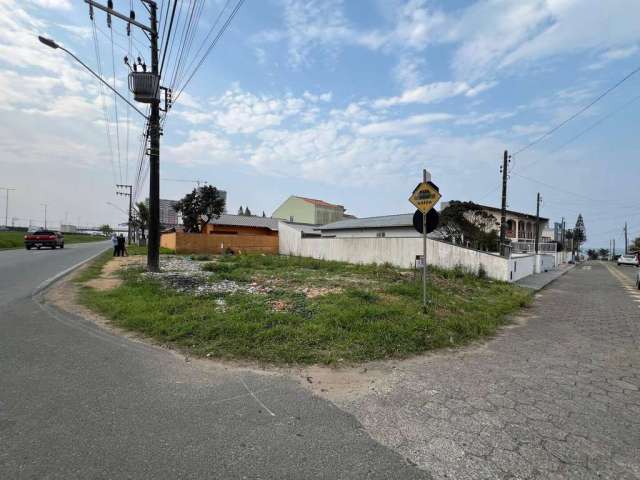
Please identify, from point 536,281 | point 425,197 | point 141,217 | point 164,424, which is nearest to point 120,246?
point 425,197

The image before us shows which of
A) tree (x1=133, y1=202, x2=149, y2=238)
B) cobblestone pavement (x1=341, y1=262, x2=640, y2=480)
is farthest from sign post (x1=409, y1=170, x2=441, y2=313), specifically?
tree (x1=133, y1=202, x2=149, y2=238)

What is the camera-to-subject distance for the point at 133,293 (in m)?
8.60

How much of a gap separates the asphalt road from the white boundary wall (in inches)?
633

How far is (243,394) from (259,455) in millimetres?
1090

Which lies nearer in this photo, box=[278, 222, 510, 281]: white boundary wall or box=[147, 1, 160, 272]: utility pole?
box=[147, 1, 160, 272]: utility pole

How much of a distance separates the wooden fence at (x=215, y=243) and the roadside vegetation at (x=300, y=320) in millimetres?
21347

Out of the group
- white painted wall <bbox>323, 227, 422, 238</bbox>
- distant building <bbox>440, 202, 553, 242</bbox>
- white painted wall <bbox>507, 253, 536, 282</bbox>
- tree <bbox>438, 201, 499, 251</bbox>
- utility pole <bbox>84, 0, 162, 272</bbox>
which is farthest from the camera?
distant building <bbox>440, 202, 553, 242</bbox>

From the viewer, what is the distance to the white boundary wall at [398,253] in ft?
56.9

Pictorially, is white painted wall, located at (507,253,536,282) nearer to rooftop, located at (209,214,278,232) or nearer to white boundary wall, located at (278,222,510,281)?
white boundary wall, located at (278,222,510,281)

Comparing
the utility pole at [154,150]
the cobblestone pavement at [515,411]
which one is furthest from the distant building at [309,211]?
the cobblestone pavement at [515,411]

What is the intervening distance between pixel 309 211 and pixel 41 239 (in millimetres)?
35558

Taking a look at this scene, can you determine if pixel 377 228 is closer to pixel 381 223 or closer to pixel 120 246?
pixel 381 223

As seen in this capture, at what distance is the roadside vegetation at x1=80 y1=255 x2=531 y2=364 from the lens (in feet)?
16.2

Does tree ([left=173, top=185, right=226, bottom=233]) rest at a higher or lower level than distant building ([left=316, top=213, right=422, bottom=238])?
higher
